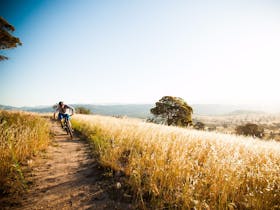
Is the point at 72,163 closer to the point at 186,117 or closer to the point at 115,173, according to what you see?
the point at 115,173

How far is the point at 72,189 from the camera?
309cm

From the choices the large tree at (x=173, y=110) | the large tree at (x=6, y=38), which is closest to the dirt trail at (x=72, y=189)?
the large tree at (x=6, y=38)

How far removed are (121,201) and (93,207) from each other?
51cm

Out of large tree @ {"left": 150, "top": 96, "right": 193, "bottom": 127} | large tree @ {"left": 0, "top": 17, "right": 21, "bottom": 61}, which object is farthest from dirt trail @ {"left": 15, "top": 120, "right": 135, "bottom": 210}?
large tree @ {"left": 150, "top": 96, "right": 193, "bottom": 127}

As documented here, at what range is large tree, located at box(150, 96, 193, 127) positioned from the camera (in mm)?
30230

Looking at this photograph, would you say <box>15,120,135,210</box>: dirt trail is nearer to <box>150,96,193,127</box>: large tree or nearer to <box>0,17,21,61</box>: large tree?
<box>0,17,21,61</box>: large tree

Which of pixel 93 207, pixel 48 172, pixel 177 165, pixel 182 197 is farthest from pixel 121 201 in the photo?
pixel 48 172

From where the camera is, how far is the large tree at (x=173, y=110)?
99.2 ft

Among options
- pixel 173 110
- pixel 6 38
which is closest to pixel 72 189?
pixel 6 38

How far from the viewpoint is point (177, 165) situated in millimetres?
3127

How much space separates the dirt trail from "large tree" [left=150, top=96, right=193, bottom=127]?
26.8 meters

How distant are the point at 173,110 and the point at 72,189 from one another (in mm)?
30411

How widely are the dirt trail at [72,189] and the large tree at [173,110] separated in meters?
26.8

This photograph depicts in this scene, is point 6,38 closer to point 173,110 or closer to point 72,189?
point 72,189
